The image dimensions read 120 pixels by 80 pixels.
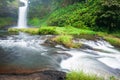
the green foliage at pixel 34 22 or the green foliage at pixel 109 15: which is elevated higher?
the green foliage at pixel 109 15

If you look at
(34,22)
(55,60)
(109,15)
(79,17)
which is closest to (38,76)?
(55,60)

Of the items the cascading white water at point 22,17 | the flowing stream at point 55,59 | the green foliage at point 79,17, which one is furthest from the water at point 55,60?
the cascading white water at point 22,17

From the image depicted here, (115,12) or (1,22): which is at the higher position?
(115,12)

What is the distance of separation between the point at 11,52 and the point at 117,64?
668 centimetres

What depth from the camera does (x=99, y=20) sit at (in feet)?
87.9

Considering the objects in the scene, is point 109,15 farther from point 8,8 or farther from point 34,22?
point 8,8

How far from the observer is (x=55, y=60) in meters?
12.9

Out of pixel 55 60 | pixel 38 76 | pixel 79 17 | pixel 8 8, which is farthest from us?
pixel 8 8

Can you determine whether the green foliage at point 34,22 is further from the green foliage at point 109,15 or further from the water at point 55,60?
the water at point 55,60

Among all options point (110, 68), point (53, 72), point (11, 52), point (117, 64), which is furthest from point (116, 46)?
point (53, 72)

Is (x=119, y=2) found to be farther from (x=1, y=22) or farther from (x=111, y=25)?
(x=1, y=22)

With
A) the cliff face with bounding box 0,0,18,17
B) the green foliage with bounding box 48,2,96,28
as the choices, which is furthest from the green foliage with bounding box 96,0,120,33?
the cliff face with bounding box 0,0,18,17

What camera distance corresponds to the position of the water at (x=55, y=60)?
11304mm

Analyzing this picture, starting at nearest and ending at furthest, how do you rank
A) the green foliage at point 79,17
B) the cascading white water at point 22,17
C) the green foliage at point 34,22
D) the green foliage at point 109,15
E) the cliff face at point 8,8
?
the green foliage at point 109,15 → the green foliage at point 79,17 → the cliff face at point 8,8 → the green foliage at point 34,22 → the cascading white water at point 22,17
